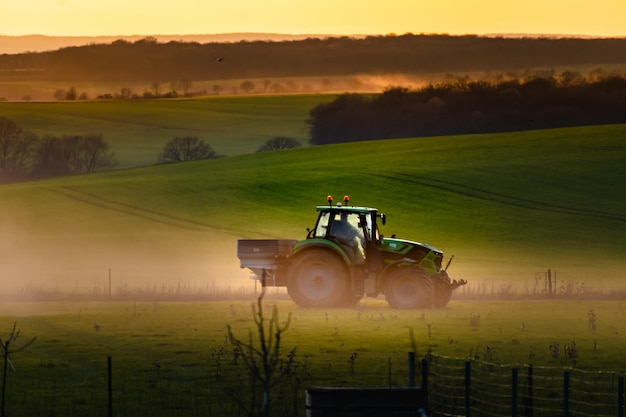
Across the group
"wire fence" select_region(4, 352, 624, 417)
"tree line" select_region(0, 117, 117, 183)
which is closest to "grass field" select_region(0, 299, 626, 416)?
"wire fence" select_region(4, 352, 624, 417)

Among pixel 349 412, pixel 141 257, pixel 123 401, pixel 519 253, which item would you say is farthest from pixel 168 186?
pixel 349 412

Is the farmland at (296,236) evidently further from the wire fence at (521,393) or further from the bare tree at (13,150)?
the bare tree at (13,150)

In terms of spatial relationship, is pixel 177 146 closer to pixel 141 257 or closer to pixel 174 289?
pixel 141 257

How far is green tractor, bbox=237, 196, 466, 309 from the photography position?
3888 centimetres

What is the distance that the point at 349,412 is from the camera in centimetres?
1595

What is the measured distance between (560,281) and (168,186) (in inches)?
1420

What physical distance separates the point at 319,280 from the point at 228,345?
8.06 metres

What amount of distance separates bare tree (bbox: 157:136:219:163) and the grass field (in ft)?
268

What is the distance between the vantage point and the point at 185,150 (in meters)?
126

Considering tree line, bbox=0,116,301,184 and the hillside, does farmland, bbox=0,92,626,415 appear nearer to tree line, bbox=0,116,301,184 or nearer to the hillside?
the hillside

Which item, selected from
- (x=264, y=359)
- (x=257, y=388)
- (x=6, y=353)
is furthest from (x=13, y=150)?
(x=264, y=359)

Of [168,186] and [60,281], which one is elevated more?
[168,186]

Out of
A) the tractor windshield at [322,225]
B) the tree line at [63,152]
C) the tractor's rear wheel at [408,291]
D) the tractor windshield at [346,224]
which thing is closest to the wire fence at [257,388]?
the tractor's rear wheel at [408,291]

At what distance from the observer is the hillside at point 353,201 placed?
59875mm
